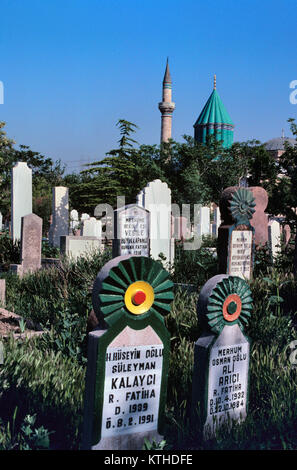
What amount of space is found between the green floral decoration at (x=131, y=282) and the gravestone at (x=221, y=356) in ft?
1.66

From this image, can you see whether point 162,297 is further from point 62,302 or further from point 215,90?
point 215,90

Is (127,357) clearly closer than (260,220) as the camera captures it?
Yes

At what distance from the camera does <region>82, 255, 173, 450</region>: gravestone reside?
3146 mm

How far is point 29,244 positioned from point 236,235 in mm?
5155

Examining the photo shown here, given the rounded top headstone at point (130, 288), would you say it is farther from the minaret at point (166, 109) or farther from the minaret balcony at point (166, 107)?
the minaret balcony at point (166, 107)

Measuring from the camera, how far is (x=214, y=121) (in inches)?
2425

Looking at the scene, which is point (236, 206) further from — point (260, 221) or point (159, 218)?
point (159, 218)

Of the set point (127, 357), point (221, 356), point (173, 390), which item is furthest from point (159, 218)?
point (127, 357)

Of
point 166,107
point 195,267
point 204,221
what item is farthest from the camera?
point 166,107

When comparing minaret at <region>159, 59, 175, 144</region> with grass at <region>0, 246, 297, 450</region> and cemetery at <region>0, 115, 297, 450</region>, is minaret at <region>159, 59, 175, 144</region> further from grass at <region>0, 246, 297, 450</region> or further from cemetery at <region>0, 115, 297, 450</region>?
cemetery at <region>0, 115, 297, 450</region>

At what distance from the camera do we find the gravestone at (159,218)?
11539 mm

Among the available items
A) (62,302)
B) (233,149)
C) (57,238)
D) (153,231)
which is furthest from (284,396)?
(233,149)

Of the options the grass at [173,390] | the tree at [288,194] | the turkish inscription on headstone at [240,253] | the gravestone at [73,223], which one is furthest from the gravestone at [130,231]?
the gravestone at [73,223]
